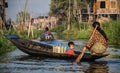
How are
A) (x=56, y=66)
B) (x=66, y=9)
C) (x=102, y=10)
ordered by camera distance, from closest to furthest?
(x=56, y=66), (x=102, y=10), (x=66, y=9)

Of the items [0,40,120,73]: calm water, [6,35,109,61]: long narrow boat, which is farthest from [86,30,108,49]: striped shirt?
[0,40,120,73]: calm water

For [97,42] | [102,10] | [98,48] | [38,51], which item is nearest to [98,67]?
[98,48]

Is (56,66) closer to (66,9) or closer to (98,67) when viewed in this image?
(98,67)

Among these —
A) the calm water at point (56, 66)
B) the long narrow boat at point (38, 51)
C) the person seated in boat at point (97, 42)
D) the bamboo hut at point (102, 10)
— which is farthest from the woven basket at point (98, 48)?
the bamboo hut at point (102, 10)

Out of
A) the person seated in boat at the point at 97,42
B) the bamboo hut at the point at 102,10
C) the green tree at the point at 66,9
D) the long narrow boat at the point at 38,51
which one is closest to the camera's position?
the person seated in boat at the point at 97,42

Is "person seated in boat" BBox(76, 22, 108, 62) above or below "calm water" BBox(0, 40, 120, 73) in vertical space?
above

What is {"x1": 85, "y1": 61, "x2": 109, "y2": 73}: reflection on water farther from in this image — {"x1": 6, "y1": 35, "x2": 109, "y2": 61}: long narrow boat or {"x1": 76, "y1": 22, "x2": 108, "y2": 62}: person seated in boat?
{"x1": 76, "y1": 22, "x2": 108, "y2": 62}: person seated in boat

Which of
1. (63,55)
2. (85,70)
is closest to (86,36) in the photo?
(63,55)

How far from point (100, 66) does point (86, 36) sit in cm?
2771

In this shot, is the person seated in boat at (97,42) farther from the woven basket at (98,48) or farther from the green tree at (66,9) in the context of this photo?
the green tree at (66,9)

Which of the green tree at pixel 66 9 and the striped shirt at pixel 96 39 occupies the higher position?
the striped shirt at pixel 96 39

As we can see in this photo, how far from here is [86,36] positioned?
143 feet

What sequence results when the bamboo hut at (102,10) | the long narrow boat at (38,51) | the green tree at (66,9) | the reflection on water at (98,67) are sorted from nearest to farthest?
the reflection on water at (98,67) → the long narrow boat at (38,51) → the bamboo hut at (102,10) → the green tree at (66,9)

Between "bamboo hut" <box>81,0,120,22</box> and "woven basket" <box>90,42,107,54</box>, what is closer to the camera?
"woven basket" <box>90,42,107,54</box>
